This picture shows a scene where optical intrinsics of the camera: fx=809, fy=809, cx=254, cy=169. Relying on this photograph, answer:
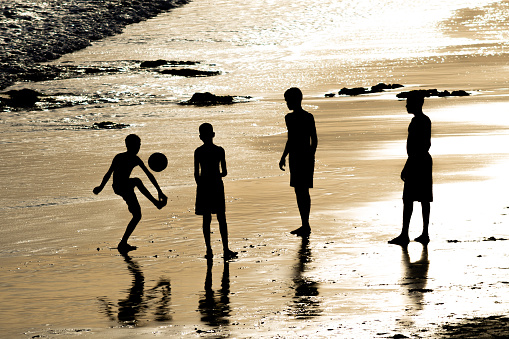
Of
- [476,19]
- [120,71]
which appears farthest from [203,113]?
[476,19]

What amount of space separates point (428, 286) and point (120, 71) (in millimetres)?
35637

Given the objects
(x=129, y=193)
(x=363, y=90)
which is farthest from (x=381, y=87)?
(x=129, y=193)

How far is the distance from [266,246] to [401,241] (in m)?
1.41

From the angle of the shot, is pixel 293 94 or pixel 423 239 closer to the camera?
pixel 423 239

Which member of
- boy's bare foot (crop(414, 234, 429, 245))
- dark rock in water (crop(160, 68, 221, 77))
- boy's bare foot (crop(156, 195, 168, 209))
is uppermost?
dark rock in water (crop(160, 68, 221, 77))

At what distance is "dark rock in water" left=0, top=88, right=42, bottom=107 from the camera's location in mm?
30734

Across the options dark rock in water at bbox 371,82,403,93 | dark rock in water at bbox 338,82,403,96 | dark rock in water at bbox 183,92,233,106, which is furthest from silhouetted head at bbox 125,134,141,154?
dark rock in water at bbox 371,82,403,93

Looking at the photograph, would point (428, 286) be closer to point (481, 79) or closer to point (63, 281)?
point (63, 281)

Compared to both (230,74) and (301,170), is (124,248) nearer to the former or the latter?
(301,170)

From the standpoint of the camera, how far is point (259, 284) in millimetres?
7059

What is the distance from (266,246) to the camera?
28.0 feet

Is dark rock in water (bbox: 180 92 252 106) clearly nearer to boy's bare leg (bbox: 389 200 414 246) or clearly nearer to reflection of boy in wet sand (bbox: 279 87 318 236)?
reflection of boy in wet sand (bbox: 279 87 318 236)

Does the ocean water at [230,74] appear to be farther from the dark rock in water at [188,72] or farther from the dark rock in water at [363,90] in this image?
the dark rock in water at [363,90]

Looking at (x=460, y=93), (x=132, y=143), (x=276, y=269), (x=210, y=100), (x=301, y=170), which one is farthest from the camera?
(x=210, y=100)
